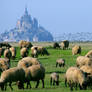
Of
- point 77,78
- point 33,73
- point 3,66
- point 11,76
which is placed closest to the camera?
point 77,78

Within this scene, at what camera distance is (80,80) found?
18.5 metres

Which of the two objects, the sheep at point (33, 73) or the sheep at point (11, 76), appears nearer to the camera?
the sheep at point (11, 76)

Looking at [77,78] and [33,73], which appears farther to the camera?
[33,73]

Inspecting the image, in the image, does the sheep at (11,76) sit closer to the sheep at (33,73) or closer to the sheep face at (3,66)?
the sheep at (33,73)

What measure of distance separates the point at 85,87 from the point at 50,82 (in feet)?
15.8

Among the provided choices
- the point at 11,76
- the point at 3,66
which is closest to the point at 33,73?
the point at 11,76

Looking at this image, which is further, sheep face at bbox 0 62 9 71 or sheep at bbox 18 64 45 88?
sheep face at bbox 0 62 9 71

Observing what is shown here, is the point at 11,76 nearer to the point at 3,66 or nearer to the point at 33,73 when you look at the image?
the point at 33,73

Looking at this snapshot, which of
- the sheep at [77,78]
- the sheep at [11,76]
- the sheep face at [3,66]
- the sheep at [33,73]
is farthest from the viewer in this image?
the sheep face at [3,66]

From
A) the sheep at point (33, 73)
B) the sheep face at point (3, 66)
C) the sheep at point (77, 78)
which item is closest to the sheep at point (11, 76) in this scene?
the sheep at point (33, 73)

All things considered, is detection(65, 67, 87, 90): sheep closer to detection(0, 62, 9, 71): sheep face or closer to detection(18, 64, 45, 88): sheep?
A: detection(18, 64, 45, 88): sheep

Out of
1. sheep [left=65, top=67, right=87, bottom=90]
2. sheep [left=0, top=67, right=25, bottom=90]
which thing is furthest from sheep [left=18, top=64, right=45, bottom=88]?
sheep [left=65, top=67, right=87, bottom=90]

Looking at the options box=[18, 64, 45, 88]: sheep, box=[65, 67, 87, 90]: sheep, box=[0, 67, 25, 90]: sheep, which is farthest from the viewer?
box=[18, 64, 45, 88]: sheep

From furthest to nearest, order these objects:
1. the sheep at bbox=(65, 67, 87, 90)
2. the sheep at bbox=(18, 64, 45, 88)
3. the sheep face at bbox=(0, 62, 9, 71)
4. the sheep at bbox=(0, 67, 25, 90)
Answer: the sheep face at bbox=(0, 62, 9, 71)
the sheep at bbox=(18, 64, 45, 88)
the sheep at bbox=(0, 67, 25, 90)
the sheep at bbox=(65, 67, 87, 90)
